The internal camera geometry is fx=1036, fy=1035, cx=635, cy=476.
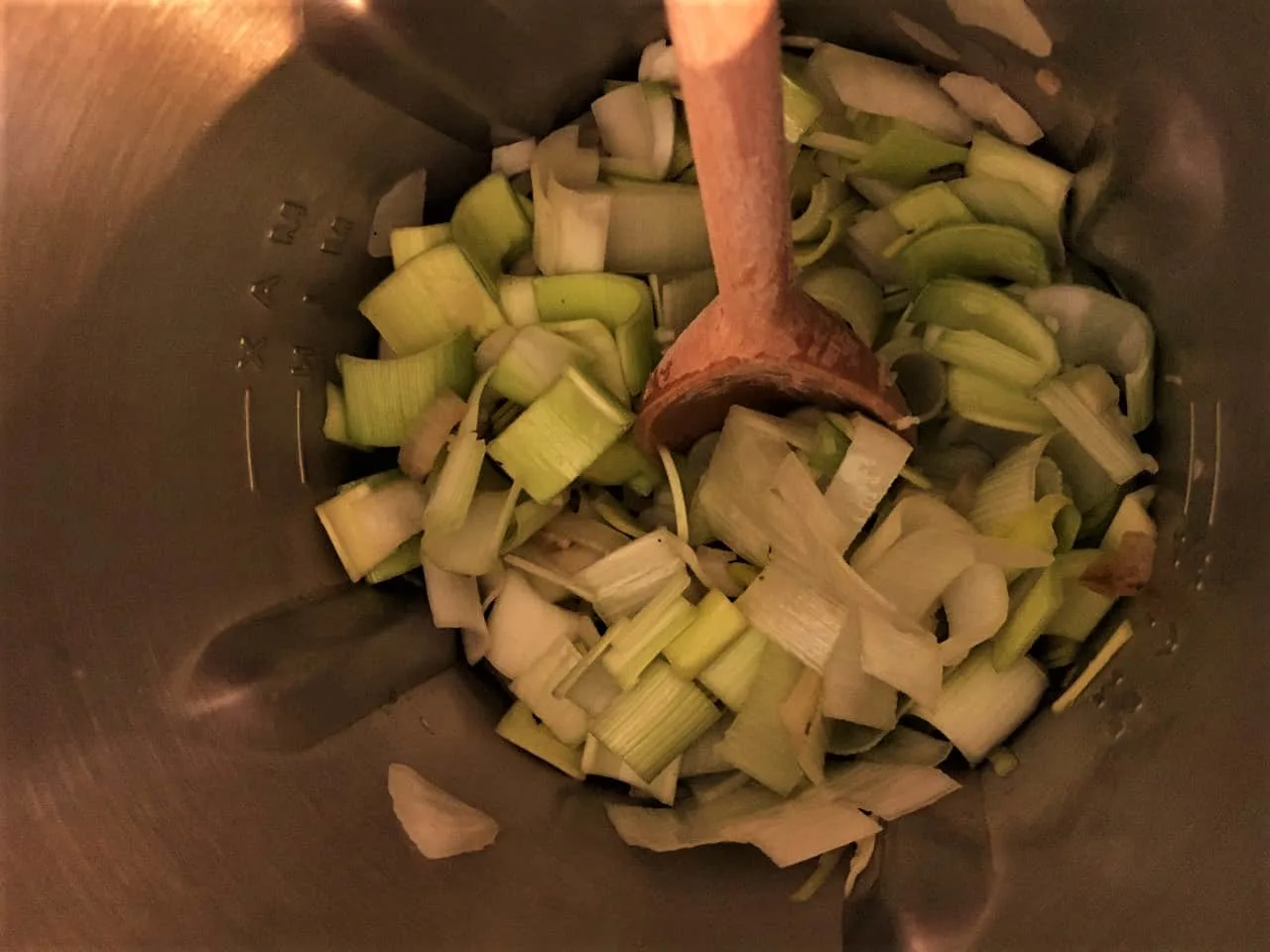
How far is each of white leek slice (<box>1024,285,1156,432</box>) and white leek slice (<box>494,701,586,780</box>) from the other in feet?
1.62

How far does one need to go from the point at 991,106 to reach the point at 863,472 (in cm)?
33

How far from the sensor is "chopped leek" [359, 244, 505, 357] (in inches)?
32.5

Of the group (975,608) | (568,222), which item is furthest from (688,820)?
(568,222)

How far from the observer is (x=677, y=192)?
861 mm

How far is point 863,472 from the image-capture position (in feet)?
2.44

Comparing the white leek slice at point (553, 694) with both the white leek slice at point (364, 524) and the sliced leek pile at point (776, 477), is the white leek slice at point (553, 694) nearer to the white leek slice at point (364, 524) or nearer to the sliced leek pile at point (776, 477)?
the sliced leek pile at point (776, 477)

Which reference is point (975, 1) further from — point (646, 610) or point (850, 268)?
point (646, 610)

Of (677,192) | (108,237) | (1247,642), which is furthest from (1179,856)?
(108,237)

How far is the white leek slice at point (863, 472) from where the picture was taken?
0.74 metres

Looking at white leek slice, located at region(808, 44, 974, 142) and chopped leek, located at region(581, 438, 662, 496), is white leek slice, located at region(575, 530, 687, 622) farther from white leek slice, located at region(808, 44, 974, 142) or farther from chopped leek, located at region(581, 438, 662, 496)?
white leek slice, located at region(808, 44, 974, 142)

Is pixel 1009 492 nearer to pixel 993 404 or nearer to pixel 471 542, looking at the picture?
pixel 993 404

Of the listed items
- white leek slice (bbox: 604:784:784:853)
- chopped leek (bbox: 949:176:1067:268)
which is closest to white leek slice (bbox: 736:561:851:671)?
white leek slice (bbox: 604:784:784:853)

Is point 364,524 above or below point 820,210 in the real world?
below

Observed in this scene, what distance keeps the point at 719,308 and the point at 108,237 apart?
430 mm
